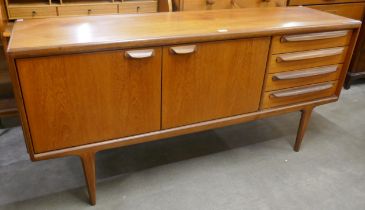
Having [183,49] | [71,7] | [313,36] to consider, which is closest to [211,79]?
[183,49]

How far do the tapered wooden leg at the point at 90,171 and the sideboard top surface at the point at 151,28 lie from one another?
48 cm

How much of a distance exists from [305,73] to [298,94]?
0.12 metres

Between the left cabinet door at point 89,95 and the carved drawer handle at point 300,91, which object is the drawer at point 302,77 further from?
the left cabinet door at point 89,95

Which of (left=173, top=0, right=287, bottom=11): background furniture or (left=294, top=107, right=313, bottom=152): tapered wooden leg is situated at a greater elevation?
(left=173, top=0, right=287, bottom=11): background furniture

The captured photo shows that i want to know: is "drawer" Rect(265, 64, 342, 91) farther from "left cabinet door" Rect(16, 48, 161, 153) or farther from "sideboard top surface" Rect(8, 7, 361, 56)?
"left cabinet door" Rect(16, 48, 161, 153)

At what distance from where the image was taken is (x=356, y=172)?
5.87 ft

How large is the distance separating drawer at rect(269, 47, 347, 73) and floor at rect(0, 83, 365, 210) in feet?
1.91

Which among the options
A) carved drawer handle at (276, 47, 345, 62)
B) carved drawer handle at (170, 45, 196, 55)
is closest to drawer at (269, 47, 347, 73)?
carved drawer handle at (276, 47, 345, 62)

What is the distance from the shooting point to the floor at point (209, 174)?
5.06 ft

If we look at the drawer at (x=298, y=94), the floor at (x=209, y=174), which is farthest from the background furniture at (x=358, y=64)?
the drawer at (x=298, y=94)

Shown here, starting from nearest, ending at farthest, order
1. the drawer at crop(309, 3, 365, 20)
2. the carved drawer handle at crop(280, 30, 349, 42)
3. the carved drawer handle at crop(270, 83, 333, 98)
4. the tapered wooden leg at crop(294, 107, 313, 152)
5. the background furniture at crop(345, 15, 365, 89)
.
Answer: the carved drawer handle at crop(280, 30, 349, 42)
the carved drawer handle at crop(270, 83, 333, 98)
the tapered wooden leg at crop(294, 107, 313, 152)
the drawer at crop(309, 3, 365, 20)
the background furniture at crop(345, 15, 365, 89)

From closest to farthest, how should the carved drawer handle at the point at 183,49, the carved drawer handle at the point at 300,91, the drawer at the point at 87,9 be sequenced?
the carved drawer handle at the point at 183,49 → the carved drawer handle at the point at 300,91 → the drawer at the point at 87,9

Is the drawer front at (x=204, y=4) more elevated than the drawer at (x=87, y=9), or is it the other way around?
the drawer front at (x=204, y=4)

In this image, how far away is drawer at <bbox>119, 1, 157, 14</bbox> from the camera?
2.06 meters
